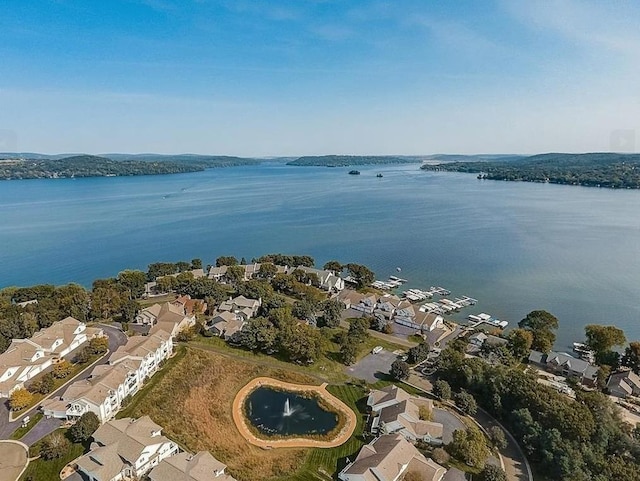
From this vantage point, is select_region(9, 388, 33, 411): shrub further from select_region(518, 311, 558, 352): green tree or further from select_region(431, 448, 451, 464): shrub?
select_region(518, 311, 558, 352): green tree

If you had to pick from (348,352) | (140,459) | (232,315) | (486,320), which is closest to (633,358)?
(486,320)

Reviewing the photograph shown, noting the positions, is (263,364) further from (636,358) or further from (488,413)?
(636,358)

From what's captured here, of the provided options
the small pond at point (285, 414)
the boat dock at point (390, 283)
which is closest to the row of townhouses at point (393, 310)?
the boat dock at point (390, 283)

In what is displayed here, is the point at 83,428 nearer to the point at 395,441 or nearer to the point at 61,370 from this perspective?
the point at 61,370

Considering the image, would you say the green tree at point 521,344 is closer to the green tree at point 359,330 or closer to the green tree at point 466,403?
the green tree at point 466,403

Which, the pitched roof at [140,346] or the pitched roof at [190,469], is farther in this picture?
the pitched roof at [140,346]

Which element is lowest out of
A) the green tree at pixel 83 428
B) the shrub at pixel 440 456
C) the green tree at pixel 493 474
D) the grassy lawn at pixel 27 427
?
the shrub at pixel 440 456

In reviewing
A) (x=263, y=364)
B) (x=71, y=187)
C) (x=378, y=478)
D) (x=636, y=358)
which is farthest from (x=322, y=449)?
(x=71, y=187)
